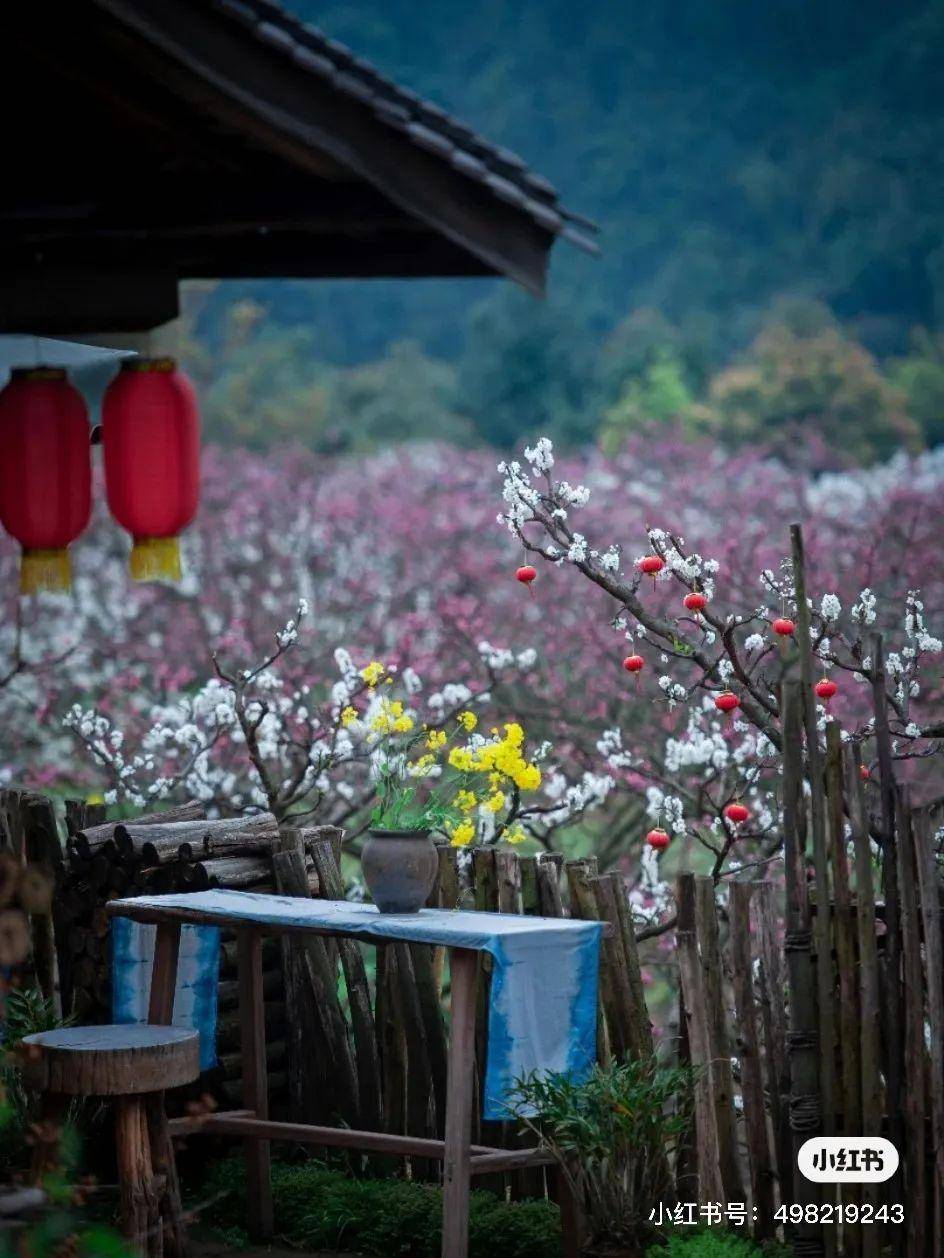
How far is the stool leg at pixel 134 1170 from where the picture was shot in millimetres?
4418

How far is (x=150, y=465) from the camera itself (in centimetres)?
406

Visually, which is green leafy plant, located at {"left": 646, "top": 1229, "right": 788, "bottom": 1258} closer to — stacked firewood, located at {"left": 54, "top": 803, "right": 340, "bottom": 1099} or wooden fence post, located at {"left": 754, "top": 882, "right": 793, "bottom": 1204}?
wooden fence post, located at {"left": 754, "top": 882, "right": 793, "bottom": 1204}

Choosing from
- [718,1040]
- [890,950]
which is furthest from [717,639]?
[890,950]

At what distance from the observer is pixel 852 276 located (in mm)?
25094

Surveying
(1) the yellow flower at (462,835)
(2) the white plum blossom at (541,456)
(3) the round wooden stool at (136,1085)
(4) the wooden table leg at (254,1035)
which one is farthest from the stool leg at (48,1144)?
(2) the white plum blossom at (541,456)

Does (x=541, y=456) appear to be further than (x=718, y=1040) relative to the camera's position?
Yes

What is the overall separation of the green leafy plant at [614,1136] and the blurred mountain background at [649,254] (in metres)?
17.1

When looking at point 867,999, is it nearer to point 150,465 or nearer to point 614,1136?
point 614,1136

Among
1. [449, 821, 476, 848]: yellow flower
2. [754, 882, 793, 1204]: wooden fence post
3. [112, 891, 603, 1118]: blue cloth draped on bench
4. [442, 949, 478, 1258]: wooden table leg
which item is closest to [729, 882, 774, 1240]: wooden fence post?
[754, 882, 793, 1204]: wooden fence post

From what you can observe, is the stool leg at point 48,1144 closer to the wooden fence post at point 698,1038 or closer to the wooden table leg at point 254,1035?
the wooden table leg at point 254,1035

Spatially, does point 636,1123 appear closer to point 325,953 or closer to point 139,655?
point 325,953

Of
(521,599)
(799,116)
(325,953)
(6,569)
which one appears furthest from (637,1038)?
(799,116)

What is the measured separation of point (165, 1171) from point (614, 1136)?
3.98 ft

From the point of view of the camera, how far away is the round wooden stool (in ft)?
14.0
